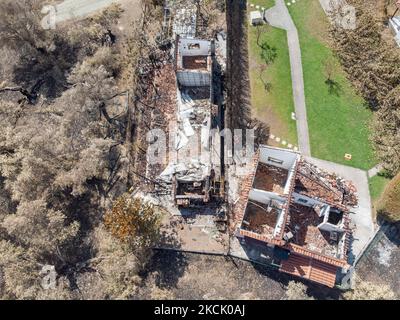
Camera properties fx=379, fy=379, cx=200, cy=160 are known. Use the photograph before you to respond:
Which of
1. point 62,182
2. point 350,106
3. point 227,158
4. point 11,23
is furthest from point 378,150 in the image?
point 11,23

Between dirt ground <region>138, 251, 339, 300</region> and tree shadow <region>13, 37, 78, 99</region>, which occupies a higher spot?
tree shadow <region>13, 37, 78, 99</region>

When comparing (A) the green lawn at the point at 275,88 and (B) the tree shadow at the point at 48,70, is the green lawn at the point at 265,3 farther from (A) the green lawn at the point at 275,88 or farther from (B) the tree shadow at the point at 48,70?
(B) the tree shadow at the point at 48,70

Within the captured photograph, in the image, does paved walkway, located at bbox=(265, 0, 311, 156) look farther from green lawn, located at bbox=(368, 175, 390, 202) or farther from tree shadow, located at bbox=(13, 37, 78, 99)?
tree shadow, located at bbox=(13, 37, 78, 99)

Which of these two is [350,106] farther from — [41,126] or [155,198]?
[41,126]

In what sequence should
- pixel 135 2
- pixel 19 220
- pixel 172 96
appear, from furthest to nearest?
pixel 135 2 → pixel 172 96 → pixel 19 220

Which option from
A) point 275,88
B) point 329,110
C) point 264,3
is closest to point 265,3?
point 264,3

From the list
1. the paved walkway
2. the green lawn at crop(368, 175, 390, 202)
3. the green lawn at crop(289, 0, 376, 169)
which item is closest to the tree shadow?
the paved walkway
